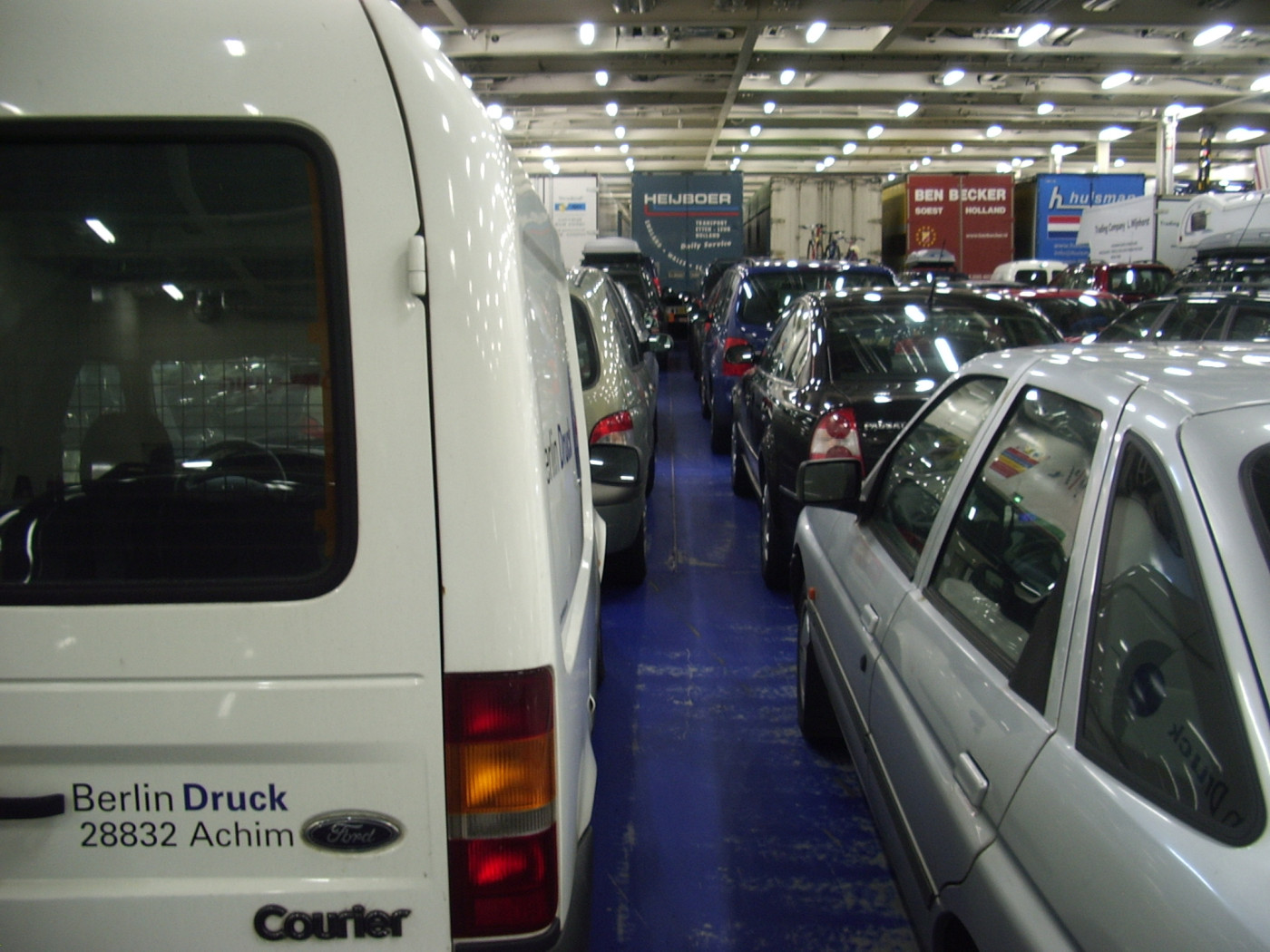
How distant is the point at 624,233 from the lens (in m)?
35.1

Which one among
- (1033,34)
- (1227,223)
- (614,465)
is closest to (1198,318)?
(614,465)

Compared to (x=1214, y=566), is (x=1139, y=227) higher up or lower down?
higher up

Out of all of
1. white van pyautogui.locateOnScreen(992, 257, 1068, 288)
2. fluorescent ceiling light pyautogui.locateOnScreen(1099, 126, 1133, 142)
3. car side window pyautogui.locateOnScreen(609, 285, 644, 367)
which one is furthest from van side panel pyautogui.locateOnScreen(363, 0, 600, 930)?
fluorescent ceiling light pyautogui.locateOnScreen(1099, 126, 1133, 142)

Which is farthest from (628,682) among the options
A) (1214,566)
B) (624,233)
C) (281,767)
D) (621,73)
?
(624,233)

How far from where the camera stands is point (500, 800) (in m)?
1.51

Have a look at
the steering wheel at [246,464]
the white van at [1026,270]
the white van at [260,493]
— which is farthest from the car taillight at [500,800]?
the white van at [1026,270]

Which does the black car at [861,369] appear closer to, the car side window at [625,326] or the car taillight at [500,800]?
the car side window at [625,326]

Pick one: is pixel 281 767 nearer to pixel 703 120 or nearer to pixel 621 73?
pixel 621 73

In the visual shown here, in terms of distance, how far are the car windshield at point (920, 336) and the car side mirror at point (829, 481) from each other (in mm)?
2081

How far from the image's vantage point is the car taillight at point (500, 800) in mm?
1469

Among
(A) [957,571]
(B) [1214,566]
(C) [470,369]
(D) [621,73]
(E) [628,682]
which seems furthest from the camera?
(D) [621,73]

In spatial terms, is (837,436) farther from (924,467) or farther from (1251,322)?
(1251,322)

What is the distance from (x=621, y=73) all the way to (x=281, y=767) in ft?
68.5

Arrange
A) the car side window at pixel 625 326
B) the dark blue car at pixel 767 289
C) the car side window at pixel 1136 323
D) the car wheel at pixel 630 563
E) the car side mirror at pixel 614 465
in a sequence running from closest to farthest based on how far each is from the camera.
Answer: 1. the car side mirror at pixel 614 465
2. the car wheel at pixel 630 563
3. the car side window at pixel 625 326
4. the dark blue car at pixel 767 289
5. the car side window at pixel 1136 323
